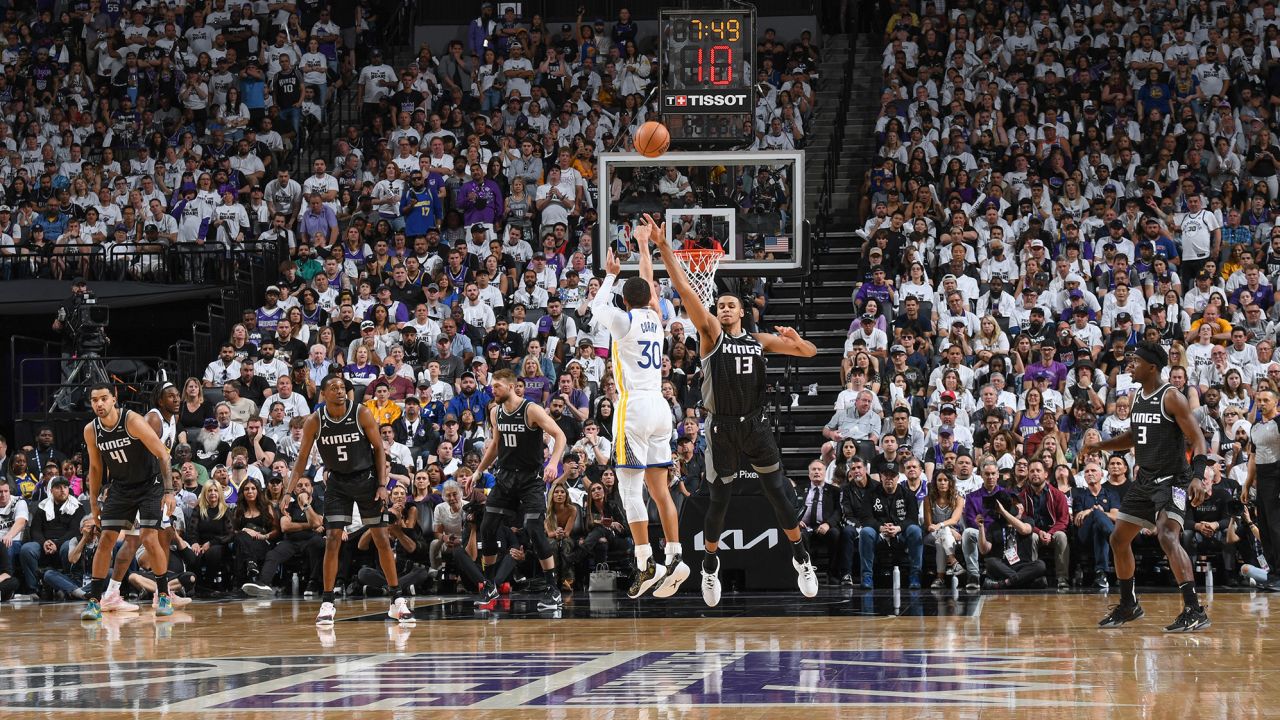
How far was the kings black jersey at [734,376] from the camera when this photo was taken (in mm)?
10422

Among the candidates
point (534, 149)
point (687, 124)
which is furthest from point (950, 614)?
point (534, 149)

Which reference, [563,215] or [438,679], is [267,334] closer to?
[563,215]

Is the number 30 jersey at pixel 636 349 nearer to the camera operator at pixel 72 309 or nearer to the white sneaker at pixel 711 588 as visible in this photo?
the white sneaker at pixel 711 588

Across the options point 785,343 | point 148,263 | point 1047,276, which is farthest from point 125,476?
point 1047,276

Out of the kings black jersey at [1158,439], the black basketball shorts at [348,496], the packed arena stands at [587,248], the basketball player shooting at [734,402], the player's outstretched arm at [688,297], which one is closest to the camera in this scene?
the player's outstretched arm at [688,297]

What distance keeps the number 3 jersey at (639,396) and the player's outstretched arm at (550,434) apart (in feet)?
5.18

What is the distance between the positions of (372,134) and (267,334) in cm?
529

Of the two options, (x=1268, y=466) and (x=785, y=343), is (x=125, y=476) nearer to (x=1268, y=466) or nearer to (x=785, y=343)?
(x=785, y=343)

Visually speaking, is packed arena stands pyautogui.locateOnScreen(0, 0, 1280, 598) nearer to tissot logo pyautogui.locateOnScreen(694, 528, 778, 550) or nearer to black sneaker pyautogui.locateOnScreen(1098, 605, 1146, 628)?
tissot logo pyautogui.locateOnScreen(694, 528, 778, 550)

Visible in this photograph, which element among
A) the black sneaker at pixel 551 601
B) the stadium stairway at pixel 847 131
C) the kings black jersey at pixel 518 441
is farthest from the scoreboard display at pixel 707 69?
the stadium stairway at pixel 847 131

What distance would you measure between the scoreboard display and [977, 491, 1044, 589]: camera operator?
4.80 meters

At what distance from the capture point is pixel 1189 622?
422 inches

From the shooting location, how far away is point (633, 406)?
424 inches

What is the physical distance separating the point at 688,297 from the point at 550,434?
122 inches
